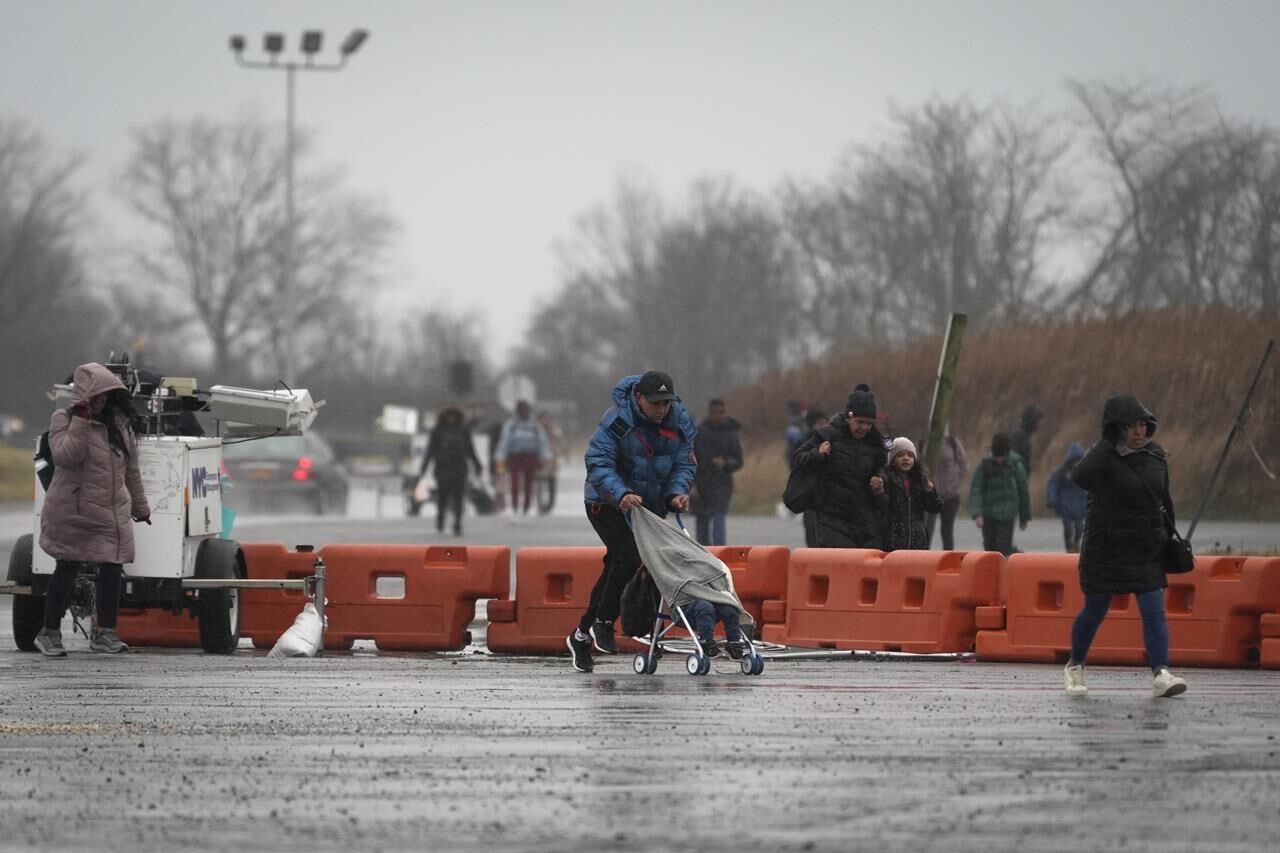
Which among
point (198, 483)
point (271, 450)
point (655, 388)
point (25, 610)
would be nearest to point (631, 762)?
point (655, 388)

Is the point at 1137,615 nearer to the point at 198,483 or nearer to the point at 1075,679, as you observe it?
the point at 1075,679

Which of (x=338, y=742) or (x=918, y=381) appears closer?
(x=338, y=742)

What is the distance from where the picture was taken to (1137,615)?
13836mm

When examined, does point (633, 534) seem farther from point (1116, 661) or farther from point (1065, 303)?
point (1065, 303)

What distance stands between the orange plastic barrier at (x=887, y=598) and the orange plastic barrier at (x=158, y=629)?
3718 mm

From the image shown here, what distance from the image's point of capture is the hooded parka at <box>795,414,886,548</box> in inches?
594

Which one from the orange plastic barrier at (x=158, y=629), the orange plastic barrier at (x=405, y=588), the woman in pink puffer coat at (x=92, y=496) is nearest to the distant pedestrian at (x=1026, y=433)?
the orange plastic barrier at (x=405, y=588)

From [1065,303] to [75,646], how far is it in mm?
36984

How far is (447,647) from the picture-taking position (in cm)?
1516

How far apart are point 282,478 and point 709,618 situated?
24085 mm

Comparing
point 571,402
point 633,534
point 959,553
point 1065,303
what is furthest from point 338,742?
point 571,402

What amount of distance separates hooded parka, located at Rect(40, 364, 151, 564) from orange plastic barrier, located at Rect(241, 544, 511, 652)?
146cm

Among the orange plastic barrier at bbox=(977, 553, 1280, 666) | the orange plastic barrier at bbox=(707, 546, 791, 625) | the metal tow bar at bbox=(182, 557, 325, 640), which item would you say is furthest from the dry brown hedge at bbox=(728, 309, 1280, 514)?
the metal tow bar at bbox=(182, 557, 325, 640)

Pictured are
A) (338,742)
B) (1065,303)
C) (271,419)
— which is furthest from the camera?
(1065,303)
